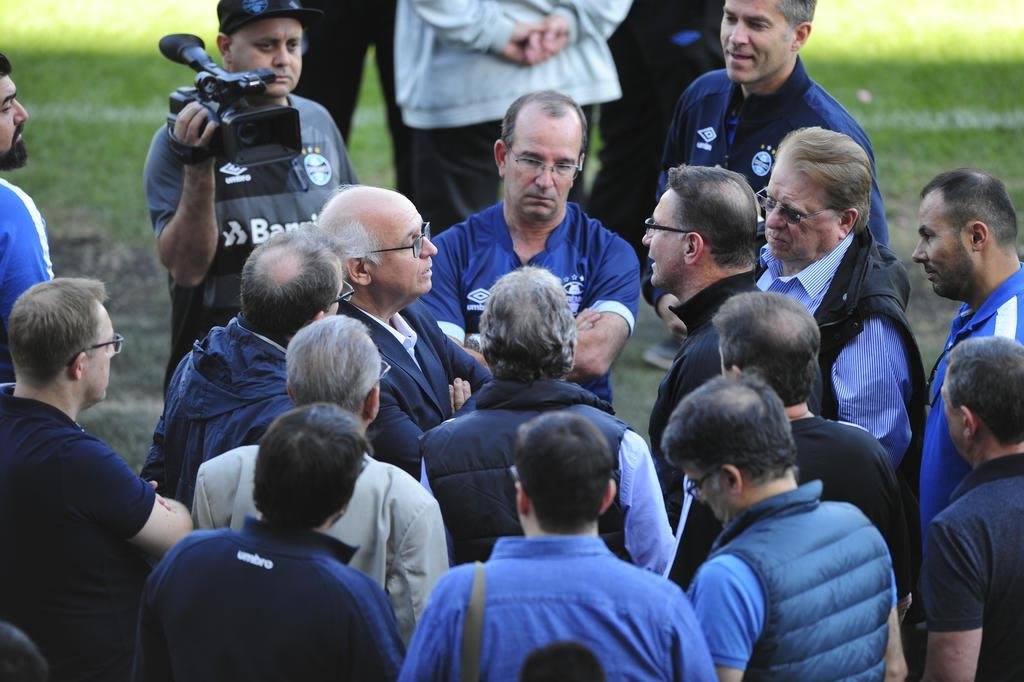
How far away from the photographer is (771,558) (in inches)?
119

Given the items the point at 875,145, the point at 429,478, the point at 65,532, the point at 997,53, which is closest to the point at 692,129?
the point at 429,478

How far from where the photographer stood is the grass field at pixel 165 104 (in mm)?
9039

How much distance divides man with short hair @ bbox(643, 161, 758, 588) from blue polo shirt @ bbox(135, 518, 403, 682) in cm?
124

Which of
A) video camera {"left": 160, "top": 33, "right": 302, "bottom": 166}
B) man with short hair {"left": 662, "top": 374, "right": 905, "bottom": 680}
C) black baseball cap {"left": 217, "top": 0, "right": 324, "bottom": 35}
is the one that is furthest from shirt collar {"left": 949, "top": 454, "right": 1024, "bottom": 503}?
Answer: black baseball cap {"left": 217, "top": 0, "right": 324, "bottom": 35}

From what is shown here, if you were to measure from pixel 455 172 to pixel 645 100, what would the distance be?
1842 millimetres

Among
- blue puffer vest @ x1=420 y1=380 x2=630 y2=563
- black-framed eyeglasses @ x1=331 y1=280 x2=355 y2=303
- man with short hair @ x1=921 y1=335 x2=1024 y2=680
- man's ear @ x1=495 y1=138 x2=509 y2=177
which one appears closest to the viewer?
man with short hair @ x1=921 y1=335 x2=1024 y2=680

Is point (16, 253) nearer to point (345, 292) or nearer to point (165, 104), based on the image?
point (345, 292)

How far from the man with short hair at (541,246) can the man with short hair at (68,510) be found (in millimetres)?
1651

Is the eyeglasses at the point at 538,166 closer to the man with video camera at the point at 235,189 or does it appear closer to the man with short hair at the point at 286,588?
the man with video camera at the point at 235,189

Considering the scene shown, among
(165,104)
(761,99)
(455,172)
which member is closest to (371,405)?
(761,99)

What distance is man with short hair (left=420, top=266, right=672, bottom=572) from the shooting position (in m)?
3.60

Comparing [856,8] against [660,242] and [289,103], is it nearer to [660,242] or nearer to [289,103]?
[289,103]

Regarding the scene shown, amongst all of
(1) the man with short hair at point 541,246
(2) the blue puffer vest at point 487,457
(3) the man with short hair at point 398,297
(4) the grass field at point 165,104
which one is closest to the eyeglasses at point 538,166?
(1) the man with short hair at point 541,246

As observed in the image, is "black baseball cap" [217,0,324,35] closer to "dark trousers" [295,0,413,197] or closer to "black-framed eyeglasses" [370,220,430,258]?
"black-framed eyeglasses" [370,220,430,258]
